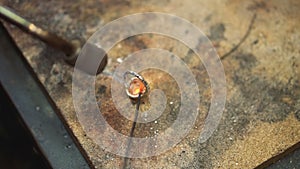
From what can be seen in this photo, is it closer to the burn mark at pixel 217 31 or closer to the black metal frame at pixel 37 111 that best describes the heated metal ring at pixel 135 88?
the black metal frame at pixel 37 111

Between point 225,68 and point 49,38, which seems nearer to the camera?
point 49,38

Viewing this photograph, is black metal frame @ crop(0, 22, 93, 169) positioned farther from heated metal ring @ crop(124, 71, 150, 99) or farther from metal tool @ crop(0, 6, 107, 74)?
heated metal ring @ crop(124, 71, 150, 99)

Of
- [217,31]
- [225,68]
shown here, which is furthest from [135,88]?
[217,31]

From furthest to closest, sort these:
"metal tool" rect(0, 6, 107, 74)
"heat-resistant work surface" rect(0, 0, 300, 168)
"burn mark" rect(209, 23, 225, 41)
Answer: "burn mark" rect(209, 23, 225, 41) → "metal tool" rect(0, 6, 107, 74) → "heat-resistant work surface" rect(0, 0, 300, 168)

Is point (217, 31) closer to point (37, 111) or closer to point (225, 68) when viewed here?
point (225, 68)

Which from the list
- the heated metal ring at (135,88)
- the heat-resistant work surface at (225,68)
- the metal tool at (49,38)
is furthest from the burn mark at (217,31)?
the metal tool at (49,38)

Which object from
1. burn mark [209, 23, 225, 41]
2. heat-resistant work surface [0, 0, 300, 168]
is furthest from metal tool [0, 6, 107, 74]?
burn mark [209, 23, 225, 41]

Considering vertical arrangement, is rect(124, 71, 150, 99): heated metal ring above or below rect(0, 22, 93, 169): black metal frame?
above

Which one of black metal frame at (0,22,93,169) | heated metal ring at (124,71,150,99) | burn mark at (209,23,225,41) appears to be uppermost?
burn mark at (209,23,225,41)
